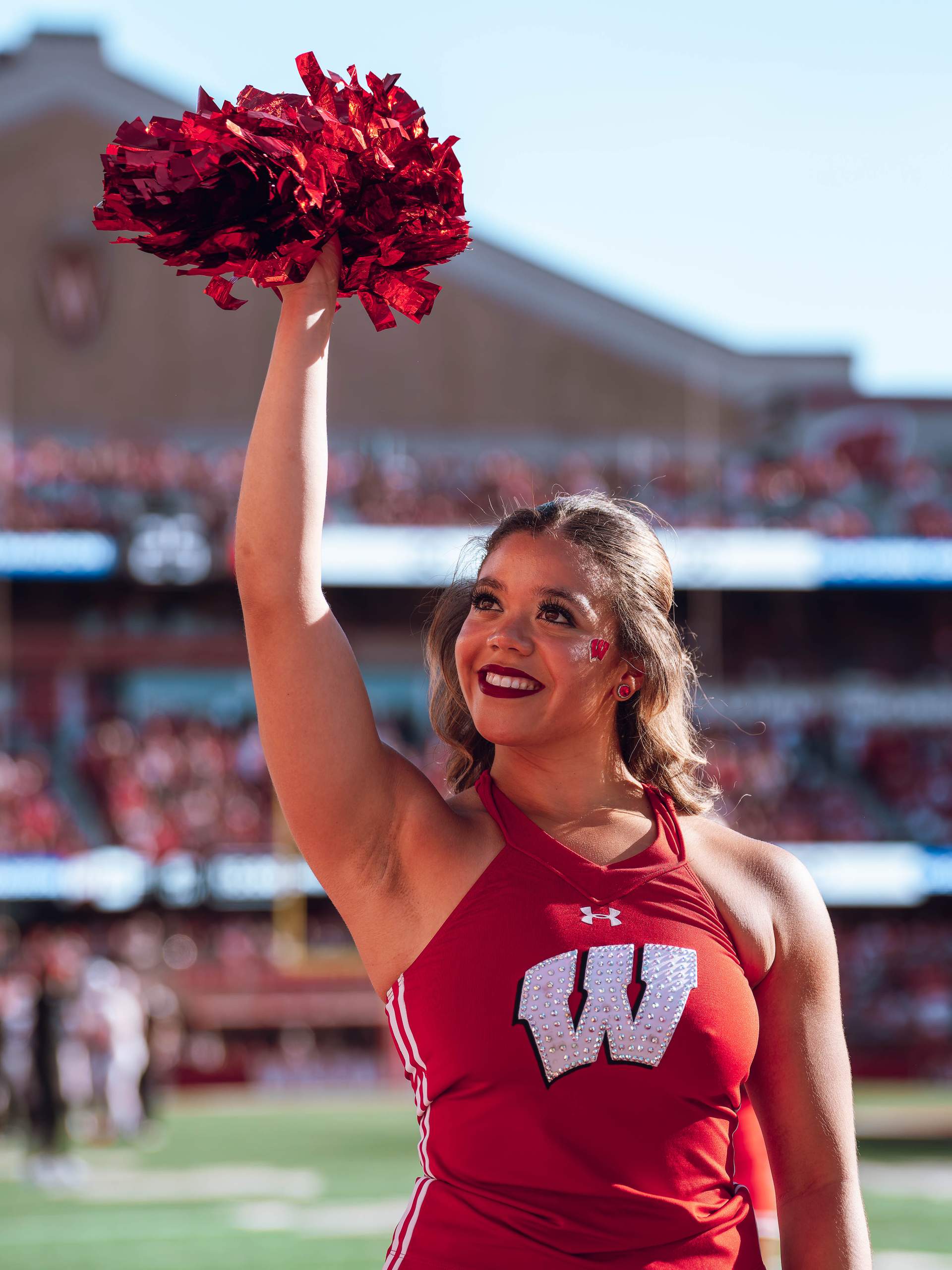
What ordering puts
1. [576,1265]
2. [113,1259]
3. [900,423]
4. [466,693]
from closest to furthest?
1. [576,1265]
2. [466,693]
3. [113,1259]
4. [900,423]

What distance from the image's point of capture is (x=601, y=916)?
67.6 inches

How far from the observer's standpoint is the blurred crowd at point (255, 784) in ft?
66.7

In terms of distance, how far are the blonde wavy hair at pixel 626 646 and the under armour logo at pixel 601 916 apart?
267mm

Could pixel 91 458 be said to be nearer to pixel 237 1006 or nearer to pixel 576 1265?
pixel 237 1006

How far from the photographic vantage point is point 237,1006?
63.0ft

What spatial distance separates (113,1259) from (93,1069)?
780 cm

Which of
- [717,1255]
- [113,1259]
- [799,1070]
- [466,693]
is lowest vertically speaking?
[113,1259]

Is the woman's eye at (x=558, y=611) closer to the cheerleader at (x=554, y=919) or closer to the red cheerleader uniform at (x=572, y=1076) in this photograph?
the cheerleader at (x=554, y=919)

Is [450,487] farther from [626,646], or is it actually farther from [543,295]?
Result: [626,646]

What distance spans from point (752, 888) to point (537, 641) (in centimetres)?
33

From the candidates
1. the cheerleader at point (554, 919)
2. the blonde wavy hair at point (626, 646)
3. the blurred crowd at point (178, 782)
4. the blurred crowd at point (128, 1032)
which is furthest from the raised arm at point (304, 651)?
the blurred crowd at point (178, 782)

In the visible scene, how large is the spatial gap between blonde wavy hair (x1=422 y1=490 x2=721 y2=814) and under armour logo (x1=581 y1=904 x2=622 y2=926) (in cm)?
27

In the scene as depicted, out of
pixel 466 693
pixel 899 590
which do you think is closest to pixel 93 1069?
pixel 899 590

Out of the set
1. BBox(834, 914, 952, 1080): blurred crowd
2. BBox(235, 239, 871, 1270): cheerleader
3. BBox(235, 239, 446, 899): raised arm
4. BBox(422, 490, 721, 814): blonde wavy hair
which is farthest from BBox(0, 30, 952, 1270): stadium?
BBox(235, 239, 446, 899): raised arm
